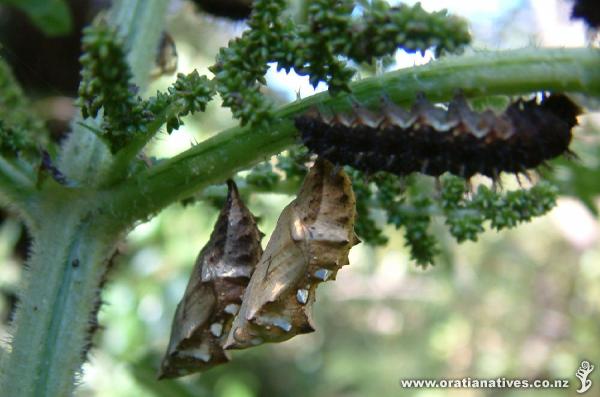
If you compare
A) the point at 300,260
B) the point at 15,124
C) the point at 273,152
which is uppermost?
the point at 15,124

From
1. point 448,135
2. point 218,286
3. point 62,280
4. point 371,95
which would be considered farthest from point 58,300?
point 448,135

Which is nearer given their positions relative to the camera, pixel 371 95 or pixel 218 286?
pixel 371 95

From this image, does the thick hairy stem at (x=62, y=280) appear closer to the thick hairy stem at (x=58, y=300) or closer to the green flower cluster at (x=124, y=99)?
the thick hairy stem at (x=58, y=300)

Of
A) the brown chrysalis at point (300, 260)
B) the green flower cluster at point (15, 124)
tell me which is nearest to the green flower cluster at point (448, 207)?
the brown chrysalis at point (300, 260)

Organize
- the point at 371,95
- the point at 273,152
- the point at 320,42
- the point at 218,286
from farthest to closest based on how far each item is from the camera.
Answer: the point at 218,286 < the point at 273,152 < the point at 371,95 < the point at 320,42

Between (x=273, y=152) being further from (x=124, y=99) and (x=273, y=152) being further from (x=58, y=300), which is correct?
(x=58, y=300)

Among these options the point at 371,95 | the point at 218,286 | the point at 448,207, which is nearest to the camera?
the point at 371,95

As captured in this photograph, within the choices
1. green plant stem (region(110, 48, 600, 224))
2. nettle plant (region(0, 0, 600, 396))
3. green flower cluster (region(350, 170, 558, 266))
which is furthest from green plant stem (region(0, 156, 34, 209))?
green flower cluster (region(350, 170, 558, 266))
